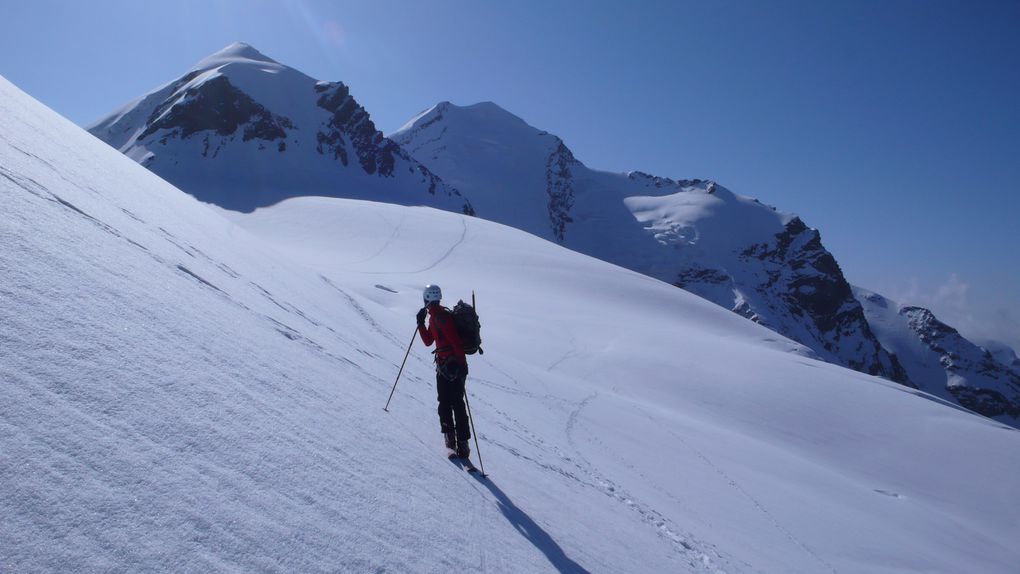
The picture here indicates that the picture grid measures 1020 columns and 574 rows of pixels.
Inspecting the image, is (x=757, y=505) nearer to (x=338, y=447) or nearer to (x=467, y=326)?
(x=467, y=326)

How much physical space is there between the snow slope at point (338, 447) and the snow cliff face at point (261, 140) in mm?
65356

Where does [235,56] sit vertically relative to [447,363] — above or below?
above

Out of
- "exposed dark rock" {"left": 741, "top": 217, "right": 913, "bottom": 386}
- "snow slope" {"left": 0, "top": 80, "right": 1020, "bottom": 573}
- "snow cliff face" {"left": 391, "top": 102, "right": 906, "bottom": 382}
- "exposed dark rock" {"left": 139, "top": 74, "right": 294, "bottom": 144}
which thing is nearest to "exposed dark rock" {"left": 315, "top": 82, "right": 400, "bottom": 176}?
"exposed dark rock" {"left": 139, "top": 74, "right": 294, "bottom": 144}

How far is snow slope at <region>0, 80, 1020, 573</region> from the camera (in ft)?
6.76

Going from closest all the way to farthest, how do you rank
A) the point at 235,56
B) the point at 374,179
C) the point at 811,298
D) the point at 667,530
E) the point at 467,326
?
1. the point at 467,326
2. the point at 667,530
3. the point at 374,179
4. the point at 235,56
5. the point at 811,298

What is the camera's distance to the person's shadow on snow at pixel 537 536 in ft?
12.9

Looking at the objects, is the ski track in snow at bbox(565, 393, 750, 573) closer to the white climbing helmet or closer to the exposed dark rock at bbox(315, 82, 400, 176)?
the white climbing helmet

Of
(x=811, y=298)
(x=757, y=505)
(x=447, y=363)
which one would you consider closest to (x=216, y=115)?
(x=447, y=363)

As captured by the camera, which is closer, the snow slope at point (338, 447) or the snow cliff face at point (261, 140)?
the snow slope at point (338, 447)

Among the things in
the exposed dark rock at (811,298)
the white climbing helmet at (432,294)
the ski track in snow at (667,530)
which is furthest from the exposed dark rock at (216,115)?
the exposed dark rock at (811,298)

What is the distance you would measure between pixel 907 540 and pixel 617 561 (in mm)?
9693

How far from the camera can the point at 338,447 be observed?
3.47 meters

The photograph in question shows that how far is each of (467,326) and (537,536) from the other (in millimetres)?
2081

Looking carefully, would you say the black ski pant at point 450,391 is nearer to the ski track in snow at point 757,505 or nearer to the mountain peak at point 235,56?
the ski track in snow at point 757,505
